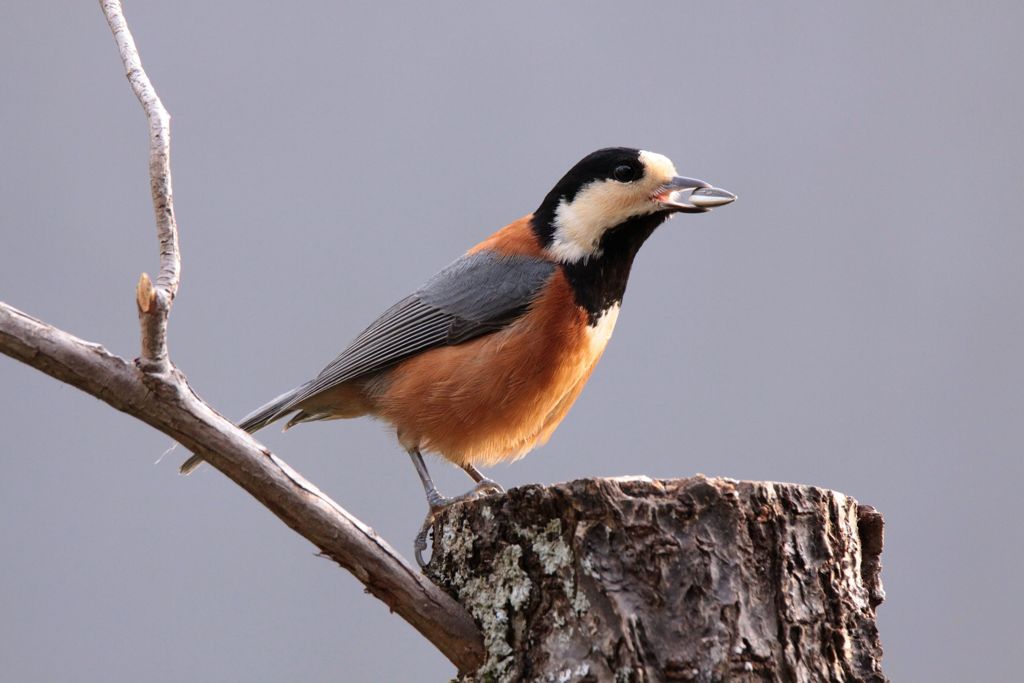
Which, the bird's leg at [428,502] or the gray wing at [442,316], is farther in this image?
the gray wing at [442,316]

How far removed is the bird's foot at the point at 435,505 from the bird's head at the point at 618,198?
625mm

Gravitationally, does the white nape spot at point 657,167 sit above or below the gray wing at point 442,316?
above

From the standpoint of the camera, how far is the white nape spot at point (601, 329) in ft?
8.33

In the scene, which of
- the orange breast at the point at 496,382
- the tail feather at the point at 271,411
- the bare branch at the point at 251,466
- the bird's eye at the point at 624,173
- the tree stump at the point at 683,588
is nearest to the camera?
the bare branch at the point at 251,466

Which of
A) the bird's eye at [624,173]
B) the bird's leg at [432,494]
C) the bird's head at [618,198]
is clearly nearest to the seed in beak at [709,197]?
the bird's head at [618,198]

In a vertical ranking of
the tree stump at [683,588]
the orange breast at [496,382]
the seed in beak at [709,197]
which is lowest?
the tree stump at [683,588]

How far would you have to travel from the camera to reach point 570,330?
247 cm

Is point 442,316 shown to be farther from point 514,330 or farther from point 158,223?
point 158,223

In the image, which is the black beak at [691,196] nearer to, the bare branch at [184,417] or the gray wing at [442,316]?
the gray wing at [442,316]

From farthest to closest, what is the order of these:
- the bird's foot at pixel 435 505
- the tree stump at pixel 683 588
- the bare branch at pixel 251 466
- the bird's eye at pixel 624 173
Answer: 1. the bird's eye at pixel 624 173
2. the bird's foot at pixel 435 505
3. the tree stump at pixel 683 588
4. the bare branch at pixel 251 466

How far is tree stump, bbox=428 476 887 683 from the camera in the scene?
63.9 inches

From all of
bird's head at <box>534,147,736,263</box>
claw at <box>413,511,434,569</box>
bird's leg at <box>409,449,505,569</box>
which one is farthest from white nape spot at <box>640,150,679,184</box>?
claw at <box>413,511,434,569</box>

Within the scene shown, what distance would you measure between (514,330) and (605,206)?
0.41 metres

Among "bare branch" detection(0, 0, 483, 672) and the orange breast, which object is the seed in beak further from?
"bare branch" detection(0, 0, 483, 672)
